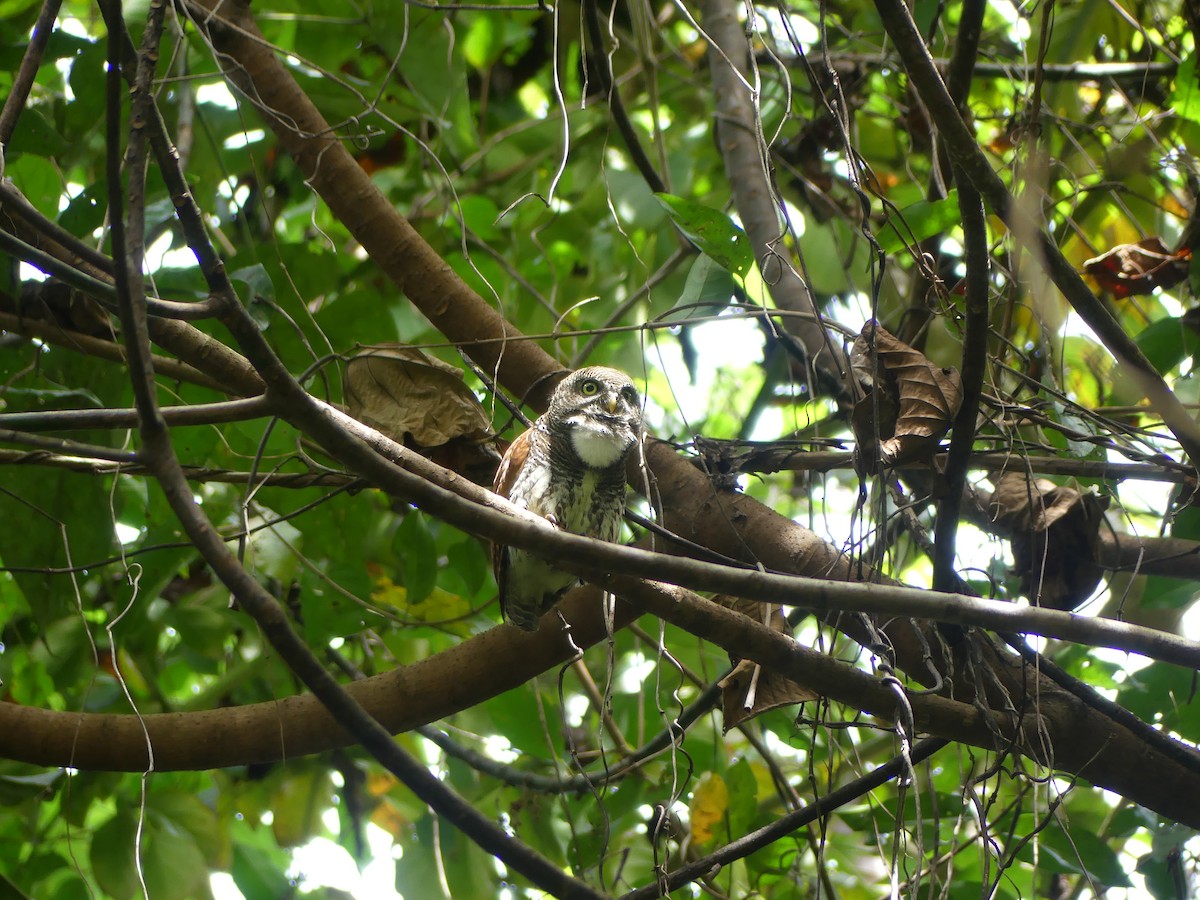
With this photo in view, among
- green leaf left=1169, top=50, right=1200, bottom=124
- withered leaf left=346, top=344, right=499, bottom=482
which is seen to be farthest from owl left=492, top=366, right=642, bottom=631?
green leaf left=1169, top=50, right=1200, bottom=124

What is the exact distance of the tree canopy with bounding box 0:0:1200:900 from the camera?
5.86 feet

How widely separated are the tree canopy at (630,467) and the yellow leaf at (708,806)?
0.03m

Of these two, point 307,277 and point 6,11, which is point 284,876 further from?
point 6,11

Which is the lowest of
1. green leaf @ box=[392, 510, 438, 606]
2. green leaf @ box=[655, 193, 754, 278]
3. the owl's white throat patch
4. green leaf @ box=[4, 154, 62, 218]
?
green leaf @ box=[392, 510, 438, 606]

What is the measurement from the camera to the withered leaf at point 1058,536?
8.36 feet

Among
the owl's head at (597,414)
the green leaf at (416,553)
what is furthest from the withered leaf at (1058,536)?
the green leaf at (416,553)

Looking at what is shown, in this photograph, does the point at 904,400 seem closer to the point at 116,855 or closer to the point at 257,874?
the point at 116,855

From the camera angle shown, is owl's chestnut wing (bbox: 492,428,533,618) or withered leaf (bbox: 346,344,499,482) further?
owl's chestnut wing (bbox: 492,428,533,618)

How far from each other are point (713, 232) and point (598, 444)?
86cm

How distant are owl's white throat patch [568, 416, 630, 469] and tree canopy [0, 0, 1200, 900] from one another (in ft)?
0.66

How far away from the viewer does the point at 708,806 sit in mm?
2904

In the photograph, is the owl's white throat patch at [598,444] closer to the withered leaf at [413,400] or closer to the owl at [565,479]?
the owl at [565,479]

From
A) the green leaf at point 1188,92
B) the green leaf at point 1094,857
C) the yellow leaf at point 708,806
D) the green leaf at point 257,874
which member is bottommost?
the green leaf at point 1094,857

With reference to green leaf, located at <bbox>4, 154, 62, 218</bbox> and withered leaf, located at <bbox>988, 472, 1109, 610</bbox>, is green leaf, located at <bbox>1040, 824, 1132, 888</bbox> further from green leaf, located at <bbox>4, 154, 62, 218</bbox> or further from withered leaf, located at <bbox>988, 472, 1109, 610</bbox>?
green leaf, located at <bbox>4, 154, 62, 218</bbox>
